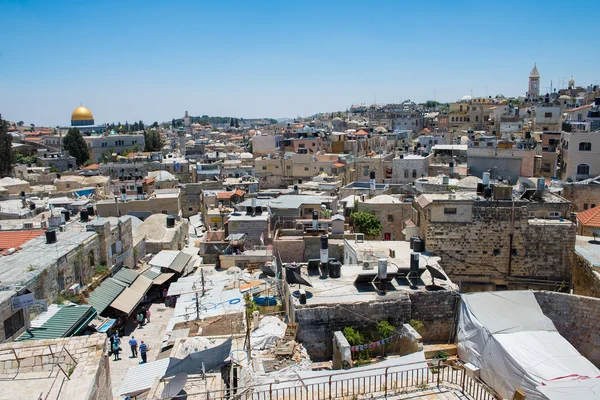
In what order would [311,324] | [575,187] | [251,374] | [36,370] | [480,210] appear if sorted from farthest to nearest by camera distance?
[575,187] → [480,210] → [311,324] → [251,374] → [36,370]

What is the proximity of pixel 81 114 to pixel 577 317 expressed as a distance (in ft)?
401

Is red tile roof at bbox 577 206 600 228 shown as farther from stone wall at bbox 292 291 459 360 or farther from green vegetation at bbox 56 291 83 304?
green vegetation at bbox 56 291 83 304

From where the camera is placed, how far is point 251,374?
10.6 meters

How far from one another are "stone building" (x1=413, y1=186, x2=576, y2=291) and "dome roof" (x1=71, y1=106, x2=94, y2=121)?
381 ft

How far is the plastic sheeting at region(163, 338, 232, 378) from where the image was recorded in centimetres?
1032

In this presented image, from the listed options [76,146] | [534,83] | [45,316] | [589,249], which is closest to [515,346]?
[589,249]

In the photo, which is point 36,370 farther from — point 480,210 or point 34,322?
point 480,210

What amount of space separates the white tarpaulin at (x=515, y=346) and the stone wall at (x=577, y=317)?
1.01 m

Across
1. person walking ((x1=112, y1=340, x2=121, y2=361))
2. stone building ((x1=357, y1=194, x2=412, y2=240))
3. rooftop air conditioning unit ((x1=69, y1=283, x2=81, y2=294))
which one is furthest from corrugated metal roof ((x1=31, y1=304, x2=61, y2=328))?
stone building ((x1=357, y1=194, x2=412, y2=240))

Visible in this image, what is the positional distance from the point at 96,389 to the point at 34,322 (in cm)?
836

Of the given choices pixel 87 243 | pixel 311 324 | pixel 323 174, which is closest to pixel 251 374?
pixel 311 324

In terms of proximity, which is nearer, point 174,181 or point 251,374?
point 251,374

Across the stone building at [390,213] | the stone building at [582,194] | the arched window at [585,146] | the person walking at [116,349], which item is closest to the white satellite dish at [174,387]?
the person walking at [116,349]

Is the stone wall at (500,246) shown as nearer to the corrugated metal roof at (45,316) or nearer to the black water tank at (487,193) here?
the black water tank at (487,193)
